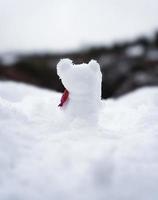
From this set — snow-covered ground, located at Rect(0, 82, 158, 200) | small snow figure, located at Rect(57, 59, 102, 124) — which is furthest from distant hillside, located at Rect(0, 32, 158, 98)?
snow-covered ground, located at Rect(0, 82, 158, 200)

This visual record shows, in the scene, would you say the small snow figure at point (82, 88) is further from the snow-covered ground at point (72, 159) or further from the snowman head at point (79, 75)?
the snow-covered ground at point (72, 159)

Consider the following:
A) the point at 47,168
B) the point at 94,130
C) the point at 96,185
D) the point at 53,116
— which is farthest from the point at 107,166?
the point at 53,116

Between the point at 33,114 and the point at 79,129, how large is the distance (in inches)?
22.5

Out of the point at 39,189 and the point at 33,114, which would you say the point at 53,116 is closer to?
the point at 33,114

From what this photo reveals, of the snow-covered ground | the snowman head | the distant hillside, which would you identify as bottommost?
the distant hillside

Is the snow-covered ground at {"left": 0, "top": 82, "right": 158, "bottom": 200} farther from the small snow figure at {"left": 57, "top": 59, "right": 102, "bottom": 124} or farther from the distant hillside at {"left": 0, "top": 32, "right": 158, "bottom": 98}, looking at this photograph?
the distant hillside at {"left": 0, "top": 32, "right": 158, "bottom": 98}

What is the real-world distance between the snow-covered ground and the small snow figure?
153mm

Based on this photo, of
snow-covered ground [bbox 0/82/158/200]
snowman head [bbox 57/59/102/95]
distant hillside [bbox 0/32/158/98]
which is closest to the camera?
snow-covered ground [bbox 0/82/158/200]

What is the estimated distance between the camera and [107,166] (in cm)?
286

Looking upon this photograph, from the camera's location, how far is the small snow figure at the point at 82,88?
3.81 meters

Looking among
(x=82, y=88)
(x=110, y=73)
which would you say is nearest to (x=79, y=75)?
(x=82, y=88)

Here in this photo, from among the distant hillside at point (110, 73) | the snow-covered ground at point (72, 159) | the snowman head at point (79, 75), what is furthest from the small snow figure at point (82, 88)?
the distant hillside at point (110, 73)

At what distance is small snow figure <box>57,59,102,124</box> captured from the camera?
3.81m

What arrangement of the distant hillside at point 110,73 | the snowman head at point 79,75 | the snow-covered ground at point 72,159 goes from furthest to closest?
the distant hillside at point 110,73
the snowman head at point 79,75
the snow-covered ground at point 72,159
